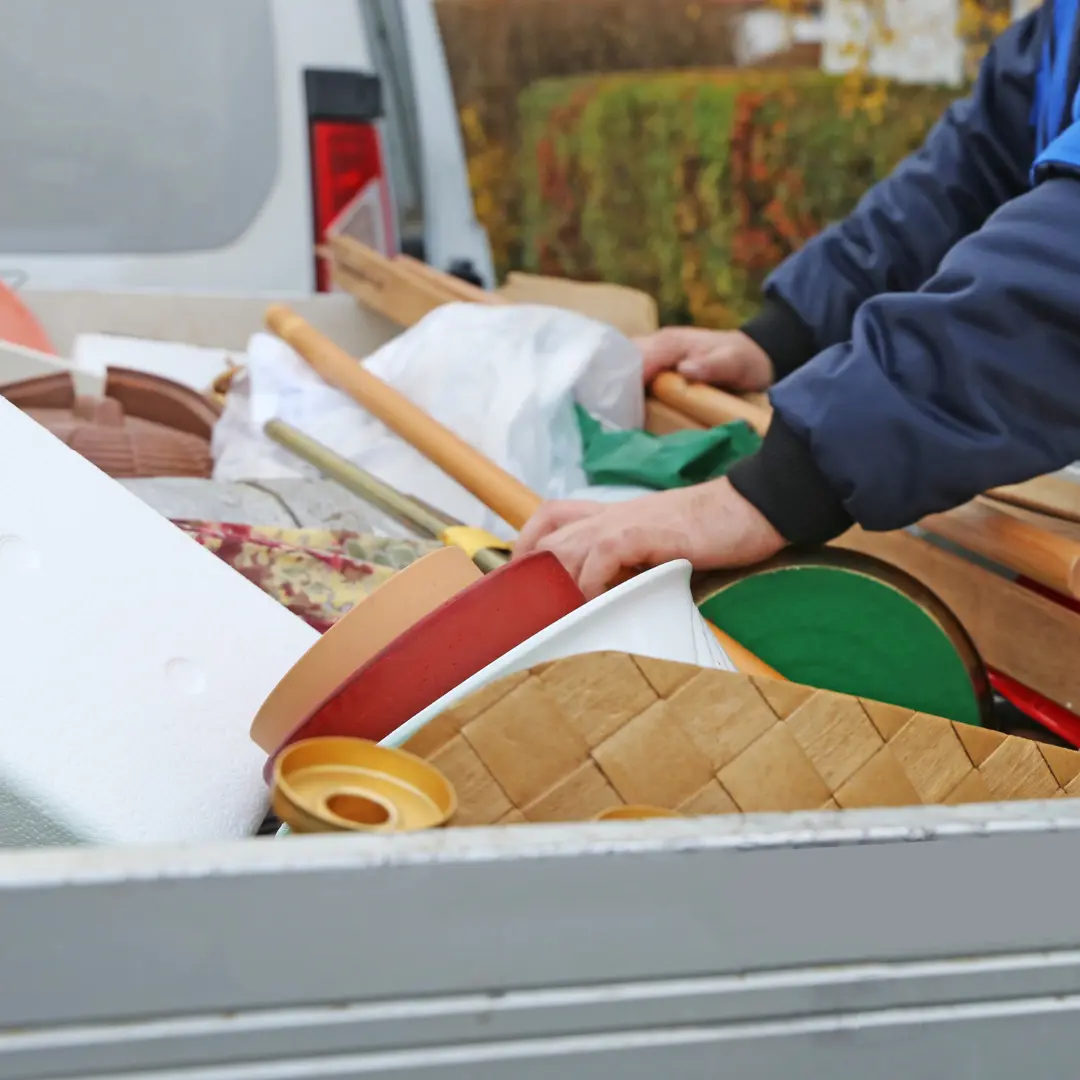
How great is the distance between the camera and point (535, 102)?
4.14 m

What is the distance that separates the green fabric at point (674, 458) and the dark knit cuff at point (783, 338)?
0.93ft

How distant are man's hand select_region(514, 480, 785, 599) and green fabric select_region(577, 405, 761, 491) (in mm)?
217

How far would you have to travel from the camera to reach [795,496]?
36.4 inches

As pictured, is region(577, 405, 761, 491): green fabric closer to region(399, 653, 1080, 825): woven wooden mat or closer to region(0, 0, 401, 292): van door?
region(399, 653, 1080, 825): woven wooden mat

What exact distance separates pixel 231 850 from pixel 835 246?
1.28 m

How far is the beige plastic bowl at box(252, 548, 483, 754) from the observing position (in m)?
0.67

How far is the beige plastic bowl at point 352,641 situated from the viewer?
67cm

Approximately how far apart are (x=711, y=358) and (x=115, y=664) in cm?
104

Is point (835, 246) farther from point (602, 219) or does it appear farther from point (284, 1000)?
point (602, 219)

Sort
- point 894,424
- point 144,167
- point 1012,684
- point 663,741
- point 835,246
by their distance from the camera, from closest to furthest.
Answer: point 663,741
point 894,424
point 1012,684
point 835,246
point 144,167

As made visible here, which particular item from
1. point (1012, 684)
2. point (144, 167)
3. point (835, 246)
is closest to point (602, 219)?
point (144, 167)

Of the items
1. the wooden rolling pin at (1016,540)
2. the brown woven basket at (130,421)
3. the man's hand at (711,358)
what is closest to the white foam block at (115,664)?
the brown woven basket at (130,421)

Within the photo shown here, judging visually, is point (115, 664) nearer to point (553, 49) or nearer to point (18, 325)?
point (18, 325)

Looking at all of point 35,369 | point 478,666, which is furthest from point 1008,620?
point 35,369
